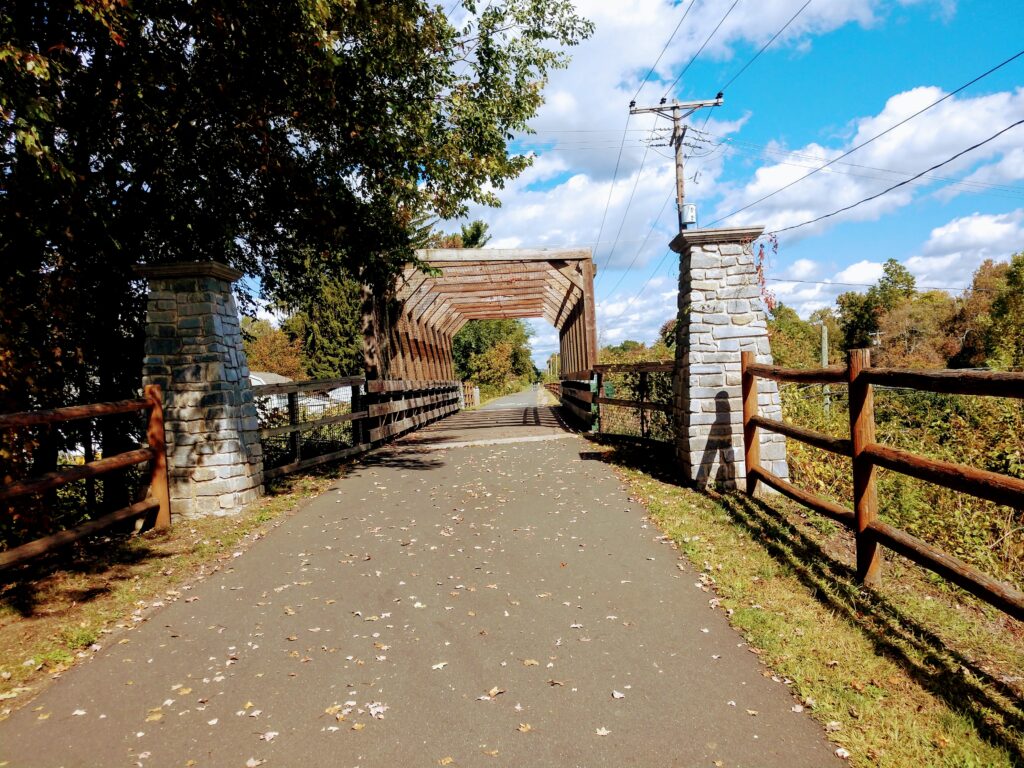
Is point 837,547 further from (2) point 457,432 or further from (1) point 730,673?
(2) point 457,432

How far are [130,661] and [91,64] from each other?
5716 mm

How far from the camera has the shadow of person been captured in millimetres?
6684

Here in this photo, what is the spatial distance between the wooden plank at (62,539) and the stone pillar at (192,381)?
2.07 feet

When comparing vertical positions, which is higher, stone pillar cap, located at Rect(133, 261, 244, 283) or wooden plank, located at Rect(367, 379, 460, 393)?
stone pillar cap, located at Rect(133, 261, 244, 283)

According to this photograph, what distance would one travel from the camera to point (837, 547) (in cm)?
477

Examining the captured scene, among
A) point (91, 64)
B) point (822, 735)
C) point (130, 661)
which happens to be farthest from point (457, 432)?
point (822, 735)

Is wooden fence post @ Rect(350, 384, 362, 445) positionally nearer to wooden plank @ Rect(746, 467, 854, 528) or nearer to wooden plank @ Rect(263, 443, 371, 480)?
wooden plank @ Rect(263, 443, 371, 480)

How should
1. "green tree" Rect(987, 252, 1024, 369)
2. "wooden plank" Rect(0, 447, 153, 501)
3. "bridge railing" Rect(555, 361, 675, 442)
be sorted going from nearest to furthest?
1. "wooden plank" Rect(0, 447, 153, 501)
2. "bridge railing" Rect(555, 361, 675, 442)
3. "green tree" Rect(987, 252, 1024, 369)

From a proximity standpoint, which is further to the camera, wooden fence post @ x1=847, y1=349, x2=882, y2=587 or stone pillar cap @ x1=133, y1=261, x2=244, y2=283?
stone pillar cap @ x1=133, y1=261, x2=244, y2=283

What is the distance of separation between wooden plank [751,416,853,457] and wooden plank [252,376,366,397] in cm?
545

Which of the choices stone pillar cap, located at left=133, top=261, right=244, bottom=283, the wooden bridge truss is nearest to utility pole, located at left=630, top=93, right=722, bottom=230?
the wooden bridge truss

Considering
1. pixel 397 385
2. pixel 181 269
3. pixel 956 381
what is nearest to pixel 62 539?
pixel 181 269

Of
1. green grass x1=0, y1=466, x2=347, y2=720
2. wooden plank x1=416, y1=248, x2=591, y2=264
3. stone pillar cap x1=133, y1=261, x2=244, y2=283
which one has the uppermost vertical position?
wooden plank x1=416, y1=248, x2=591, y2=264

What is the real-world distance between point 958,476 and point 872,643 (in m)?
0.96
